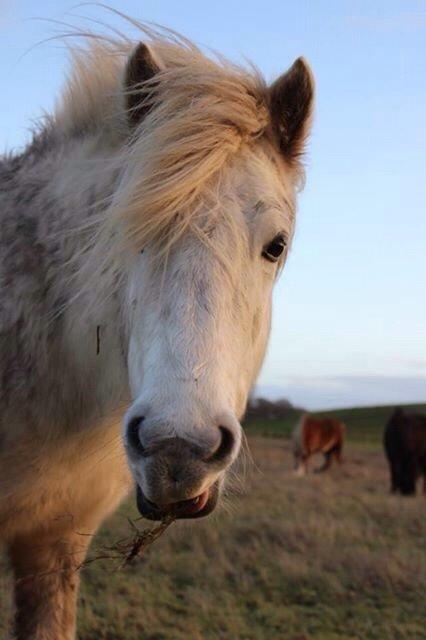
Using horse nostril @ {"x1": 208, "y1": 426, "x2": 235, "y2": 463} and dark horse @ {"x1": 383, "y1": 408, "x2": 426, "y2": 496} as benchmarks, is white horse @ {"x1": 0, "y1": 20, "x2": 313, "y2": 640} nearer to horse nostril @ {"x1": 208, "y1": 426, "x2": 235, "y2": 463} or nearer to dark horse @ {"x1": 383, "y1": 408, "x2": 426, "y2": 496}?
horse nostril @ {"x1": 208, "y1": 426, "x2": 235, "y2": 463}

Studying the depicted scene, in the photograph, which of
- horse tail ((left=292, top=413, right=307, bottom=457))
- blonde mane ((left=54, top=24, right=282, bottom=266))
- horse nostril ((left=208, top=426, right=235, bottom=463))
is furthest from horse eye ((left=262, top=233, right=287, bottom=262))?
horse tail ((left=292, top=413, right=307, bottom=457))

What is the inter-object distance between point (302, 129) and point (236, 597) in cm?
402

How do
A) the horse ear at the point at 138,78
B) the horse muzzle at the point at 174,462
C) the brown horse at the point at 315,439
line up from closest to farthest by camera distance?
1. the horse muzzle at the point at 174,462
2. the horse ear at the point at 138,78
3. the brown horse at the point at 315,439

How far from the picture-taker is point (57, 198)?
10.6ft

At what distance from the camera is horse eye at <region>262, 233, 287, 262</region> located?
271cm

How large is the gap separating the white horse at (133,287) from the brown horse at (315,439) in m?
16.8

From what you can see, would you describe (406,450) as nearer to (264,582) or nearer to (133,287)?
(264,582)

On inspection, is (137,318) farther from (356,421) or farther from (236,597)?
(356,421)

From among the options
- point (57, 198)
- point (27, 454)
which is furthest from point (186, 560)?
point (57, 198)

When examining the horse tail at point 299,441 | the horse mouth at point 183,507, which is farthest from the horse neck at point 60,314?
the horse tail at point 299,441

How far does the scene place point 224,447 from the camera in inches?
85.0

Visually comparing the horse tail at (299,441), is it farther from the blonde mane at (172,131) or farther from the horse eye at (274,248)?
the horse eye at (274,248)

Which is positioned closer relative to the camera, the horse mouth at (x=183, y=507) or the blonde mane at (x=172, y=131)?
the horse mouth at (x=183, y=507)

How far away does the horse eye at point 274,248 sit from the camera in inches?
107
